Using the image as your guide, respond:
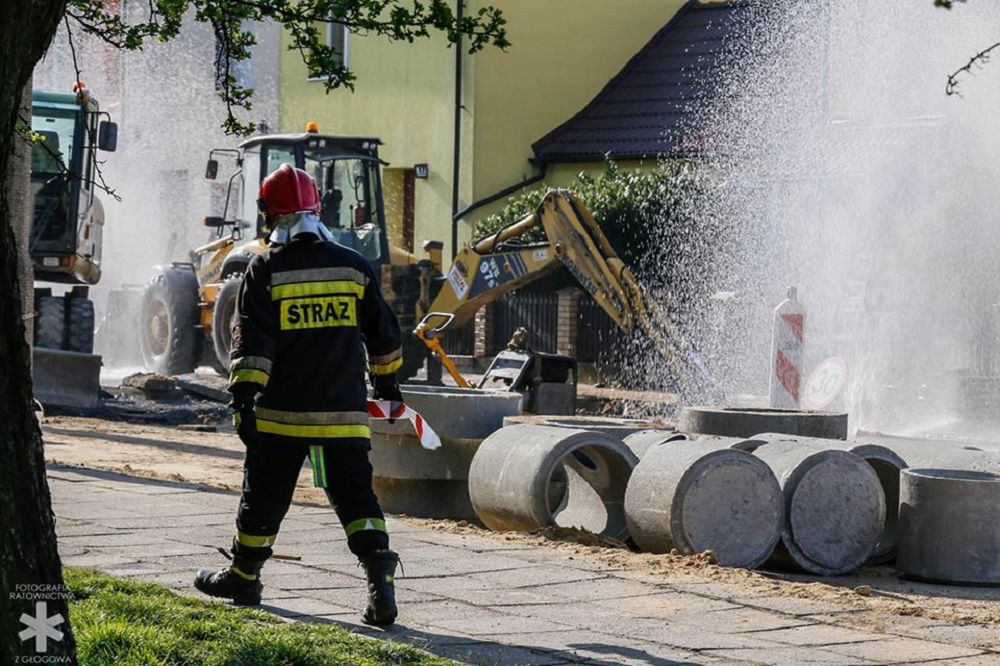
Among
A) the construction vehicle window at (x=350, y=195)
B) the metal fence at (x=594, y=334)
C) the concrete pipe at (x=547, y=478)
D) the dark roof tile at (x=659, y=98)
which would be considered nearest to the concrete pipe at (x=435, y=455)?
the concrete pipe at (x=547, y=478)

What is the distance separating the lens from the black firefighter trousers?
705 cm

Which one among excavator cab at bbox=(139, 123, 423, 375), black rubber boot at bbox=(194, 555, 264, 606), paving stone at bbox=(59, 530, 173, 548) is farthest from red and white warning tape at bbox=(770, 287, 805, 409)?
excavator cab at bbox=(139, 123, 423, 375)

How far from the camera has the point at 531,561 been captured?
350 inches

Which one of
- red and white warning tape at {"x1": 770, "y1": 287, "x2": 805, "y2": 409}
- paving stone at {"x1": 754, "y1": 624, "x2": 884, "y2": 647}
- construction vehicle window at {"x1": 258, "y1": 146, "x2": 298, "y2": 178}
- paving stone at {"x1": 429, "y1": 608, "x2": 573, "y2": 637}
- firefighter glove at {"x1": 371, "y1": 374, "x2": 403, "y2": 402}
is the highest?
construction vehicle window at {"x1": 258, "y1": 146, "x2": 298, "y2": 178}

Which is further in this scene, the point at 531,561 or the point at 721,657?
the point at 531,561

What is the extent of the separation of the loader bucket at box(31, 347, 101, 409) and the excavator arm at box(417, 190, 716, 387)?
11.7ft

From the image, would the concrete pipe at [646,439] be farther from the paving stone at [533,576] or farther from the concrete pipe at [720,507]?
the paving stone at [533,576]

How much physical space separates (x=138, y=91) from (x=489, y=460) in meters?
29.5

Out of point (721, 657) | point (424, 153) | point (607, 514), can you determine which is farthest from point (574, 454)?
point (424, 153)

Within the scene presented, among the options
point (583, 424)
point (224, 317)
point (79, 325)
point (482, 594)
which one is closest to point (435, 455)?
point (583, 424)

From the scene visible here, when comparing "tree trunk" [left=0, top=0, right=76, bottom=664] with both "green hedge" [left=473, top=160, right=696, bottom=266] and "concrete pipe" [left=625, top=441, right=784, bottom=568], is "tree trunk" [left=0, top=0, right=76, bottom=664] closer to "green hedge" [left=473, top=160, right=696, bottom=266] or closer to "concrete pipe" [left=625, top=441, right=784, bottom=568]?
"concrete pipe" [left=625, top=441, right=784, bottom=568]

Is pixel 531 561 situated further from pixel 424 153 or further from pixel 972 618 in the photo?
pixel 424 153

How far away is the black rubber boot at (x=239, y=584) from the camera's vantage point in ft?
23.7

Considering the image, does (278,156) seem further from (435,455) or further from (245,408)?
(245,408)
